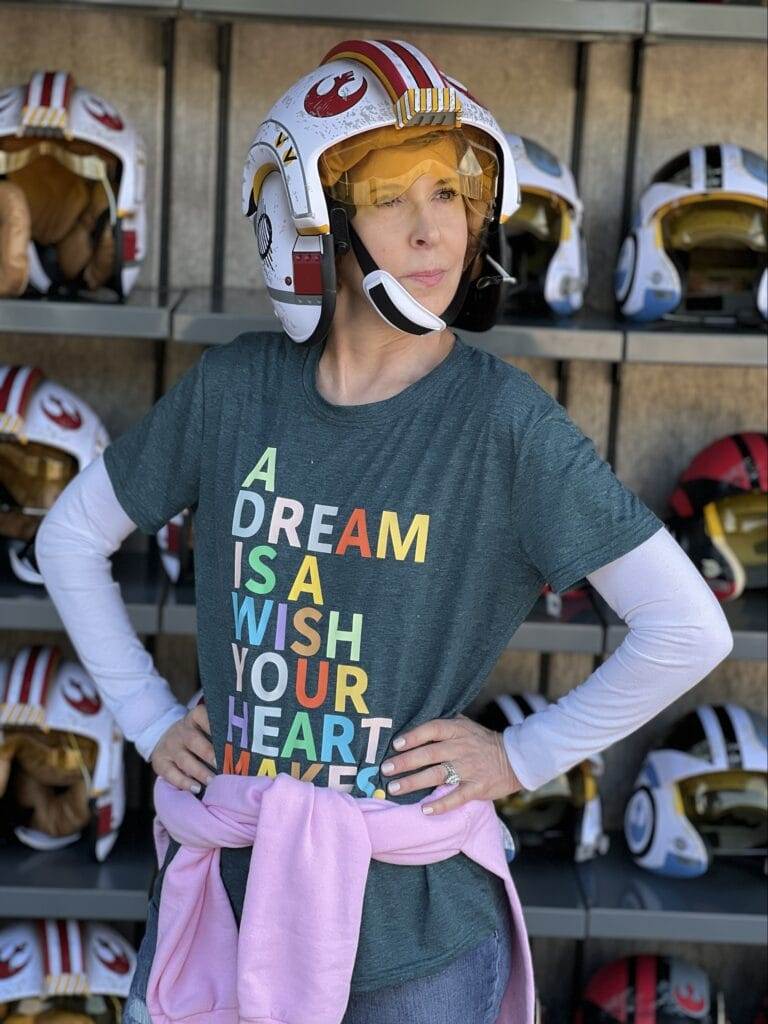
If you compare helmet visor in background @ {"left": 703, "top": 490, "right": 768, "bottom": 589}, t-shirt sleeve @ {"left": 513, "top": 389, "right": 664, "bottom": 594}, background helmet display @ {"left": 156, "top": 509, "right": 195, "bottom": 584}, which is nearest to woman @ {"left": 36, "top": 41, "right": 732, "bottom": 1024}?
t-shirt sleeve @ {"left": 513, "top": 389, "right": 664, "bottom": 594}

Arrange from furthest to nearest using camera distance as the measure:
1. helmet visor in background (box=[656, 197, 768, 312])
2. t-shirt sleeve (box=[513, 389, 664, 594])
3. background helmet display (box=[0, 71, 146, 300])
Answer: helmet visor in background (box=[656, 197, 768, 312]), background helmet display (box=[0, 71, 146, 300]), t-shirt sleeve (box=[513, 389, 664, 594])

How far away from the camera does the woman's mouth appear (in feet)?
4.61

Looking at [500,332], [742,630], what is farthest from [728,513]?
[500,332]

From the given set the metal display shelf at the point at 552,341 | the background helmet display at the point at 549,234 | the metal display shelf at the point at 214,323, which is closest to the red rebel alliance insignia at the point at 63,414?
the metal display shelf at the point at 214,323

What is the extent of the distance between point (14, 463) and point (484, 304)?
1194mm

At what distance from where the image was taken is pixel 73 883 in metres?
2.39

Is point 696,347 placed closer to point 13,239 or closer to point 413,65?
point 413,65

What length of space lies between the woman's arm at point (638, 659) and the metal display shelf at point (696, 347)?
2.94 ft

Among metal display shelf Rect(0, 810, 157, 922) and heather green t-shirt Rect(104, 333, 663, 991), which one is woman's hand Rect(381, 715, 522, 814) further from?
metal display shelf Rect(0, 810, 157, 922)

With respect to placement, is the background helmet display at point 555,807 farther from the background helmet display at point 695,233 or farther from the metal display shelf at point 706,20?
the metal display shelf at point 706,20

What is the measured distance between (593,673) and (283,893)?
0.40 meters

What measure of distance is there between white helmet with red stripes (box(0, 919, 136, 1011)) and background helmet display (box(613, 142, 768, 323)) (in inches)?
56.9

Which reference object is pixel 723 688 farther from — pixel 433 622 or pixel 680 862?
pixel 433 622

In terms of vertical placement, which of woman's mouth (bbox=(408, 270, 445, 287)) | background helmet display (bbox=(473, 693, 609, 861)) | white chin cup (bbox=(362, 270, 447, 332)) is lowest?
background helmet display (bbox=(473, 693, 609, 861))
